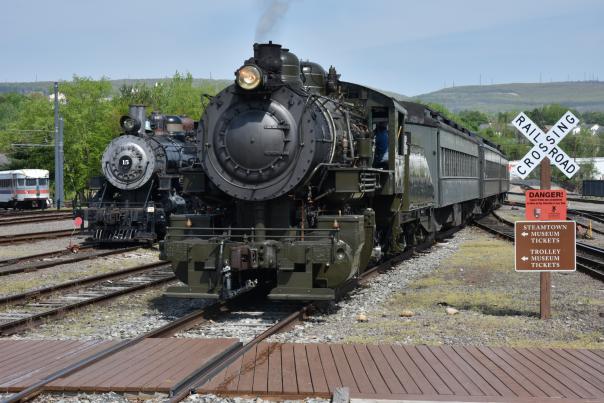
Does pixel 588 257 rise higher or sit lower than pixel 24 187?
lower

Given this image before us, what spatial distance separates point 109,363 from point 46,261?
10.7 meters

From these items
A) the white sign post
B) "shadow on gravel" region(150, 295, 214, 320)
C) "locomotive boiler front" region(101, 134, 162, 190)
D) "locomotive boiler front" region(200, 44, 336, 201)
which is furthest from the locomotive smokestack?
the white sign post

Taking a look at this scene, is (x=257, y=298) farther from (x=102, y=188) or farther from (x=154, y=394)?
(x=102, y=188)

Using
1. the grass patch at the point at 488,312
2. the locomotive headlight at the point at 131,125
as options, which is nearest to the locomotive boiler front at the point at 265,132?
the grass patch at the point at 488,312

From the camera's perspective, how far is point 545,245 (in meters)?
10.1

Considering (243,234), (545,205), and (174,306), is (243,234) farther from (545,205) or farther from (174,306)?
(545,205)

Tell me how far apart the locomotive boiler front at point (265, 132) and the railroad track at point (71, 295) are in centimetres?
298

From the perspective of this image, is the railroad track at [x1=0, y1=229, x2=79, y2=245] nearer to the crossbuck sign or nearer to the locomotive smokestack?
the locomotive smokestack

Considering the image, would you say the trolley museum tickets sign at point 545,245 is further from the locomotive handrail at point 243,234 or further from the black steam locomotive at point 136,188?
the black steam locomotive at point 136,188

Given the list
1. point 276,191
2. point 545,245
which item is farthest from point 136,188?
point 545,245

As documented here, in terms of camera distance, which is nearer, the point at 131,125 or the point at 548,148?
the point at 548,148

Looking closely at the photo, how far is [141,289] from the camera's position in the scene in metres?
12.7

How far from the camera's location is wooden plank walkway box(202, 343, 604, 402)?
619cm

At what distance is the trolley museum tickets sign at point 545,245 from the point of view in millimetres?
10016
